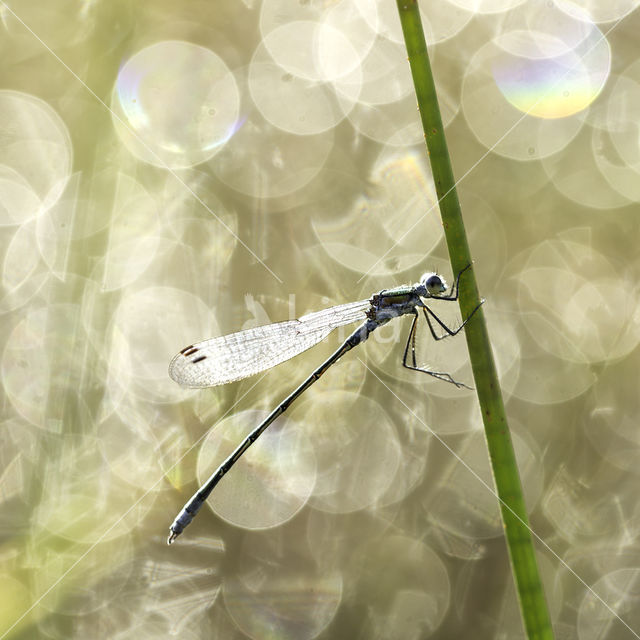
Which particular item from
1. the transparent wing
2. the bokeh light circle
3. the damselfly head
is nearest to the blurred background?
the bokeh light circle

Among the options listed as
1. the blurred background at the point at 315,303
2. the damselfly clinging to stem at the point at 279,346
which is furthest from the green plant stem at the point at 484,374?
the blurred background at the point at 315,303

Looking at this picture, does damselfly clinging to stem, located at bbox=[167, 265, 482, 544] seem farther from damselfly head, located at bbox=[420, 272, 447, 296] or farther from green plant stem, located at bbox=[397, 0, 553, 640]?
green plant stem, located at bbox=[397, 0, 553, 640]

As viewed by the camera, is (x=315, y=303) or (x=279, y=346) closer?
(x=279, y=346)

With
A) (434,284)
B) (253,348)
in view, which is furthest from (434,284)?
(253,348)

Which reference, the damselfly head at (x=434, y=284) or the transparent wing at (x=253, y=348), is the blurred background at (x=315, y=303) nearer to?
the transparent wing at (x=253, y=348)

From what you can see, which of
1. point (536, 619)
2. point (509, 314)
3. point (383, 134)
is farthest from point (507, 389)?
point (536, 619)

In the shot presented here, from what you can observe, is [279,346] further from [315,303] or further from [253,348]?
[315,303]
